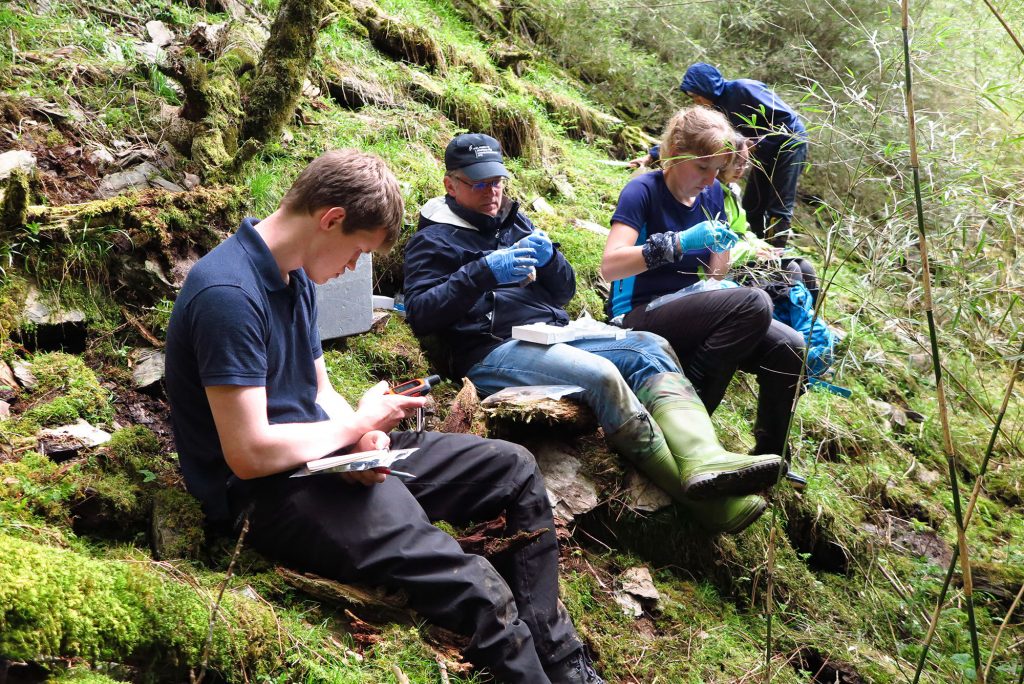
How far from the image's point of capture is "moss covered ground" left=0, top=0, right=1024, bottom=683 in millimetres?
2150

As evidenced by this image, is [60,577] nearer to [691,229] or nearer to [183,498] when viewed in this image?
[183,498]

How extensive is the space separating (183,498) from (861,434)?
434cm

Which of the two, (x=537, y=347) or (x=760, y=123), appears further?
(x=760, y=123)

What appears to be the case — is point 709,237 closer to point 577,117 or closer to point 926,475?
point 926,475

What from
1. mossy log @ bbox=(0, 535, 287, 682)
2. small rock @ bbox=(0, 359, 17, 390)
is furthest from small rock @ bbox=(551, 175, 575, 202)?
mossy log @ bbox=(0, 535, 287, 682)

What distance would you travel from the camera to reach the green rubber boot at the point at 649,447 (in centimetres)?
342

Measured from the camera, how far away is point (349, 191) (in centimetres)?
234

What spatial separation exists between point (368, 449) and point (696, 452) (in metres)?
1.49

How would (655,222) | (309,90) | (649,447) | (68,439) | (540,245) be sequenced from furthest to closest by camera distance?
(309,90), (655,222), (540,245), (649,447), (68,439)

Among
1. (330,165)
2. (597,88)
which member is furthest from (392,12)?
(330,165)

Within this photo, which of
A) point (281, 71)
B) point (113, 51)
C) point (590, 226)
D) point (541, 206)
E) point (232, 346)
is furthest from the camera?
point (590, 226)

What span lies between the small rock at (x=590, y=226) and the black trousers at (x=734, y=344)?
180 cm

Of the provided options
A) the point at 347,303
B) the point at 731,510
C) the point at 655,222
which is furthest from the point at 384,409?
the point at 655,222

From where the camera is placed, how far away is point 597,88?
882cm
